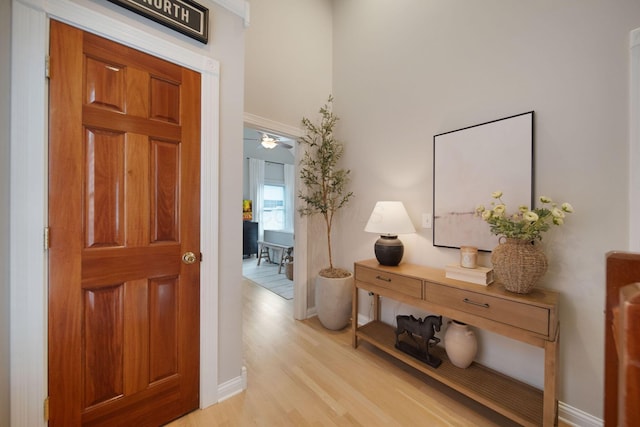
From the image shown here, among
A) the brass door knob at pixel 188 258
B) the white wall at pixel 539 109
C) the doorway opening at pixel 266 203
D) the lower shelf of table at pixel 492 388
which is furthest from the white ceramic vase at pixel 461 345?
the doorway opening at pixel 266 203

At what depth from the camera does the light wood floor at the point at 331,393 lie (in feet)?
5.10

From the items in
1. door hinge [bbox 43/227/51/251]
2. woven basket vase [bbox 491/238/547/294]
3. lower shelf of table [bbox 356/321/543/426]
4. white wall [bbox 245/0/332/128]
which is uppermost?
white wall [bbox 245/0/332/128]

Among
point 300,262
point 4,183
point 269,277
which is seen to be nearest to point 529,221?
point 300,262

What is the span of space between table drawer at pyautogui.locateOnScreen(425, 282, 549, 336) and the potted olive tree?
107cm

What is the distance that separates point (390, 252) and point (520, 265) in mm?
923

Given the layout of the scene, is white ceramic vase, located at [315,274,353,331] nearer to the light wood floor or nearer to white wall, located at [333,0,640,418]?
the light wood floor

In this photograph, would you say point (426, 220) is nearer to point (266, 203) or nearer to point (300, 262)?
point (300, 262)

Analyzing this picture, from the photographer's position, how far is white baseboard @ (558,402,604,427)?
145 cm

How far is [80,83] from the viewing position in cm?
119

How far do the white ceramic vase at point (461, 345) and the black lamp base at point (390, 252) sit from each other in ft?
2.12

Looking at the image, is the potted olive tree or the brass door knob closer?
the brass door knob

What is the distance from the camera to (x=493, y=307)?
4.89 ft

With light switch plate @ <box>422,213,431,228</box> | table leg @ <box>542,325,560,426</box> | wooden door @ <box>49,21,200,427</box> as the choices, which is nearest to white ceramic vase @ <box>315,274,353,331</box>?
light switch plate @ <box>422,213,431,228</box>

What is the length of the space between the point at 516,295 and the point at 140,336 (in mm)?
2161
